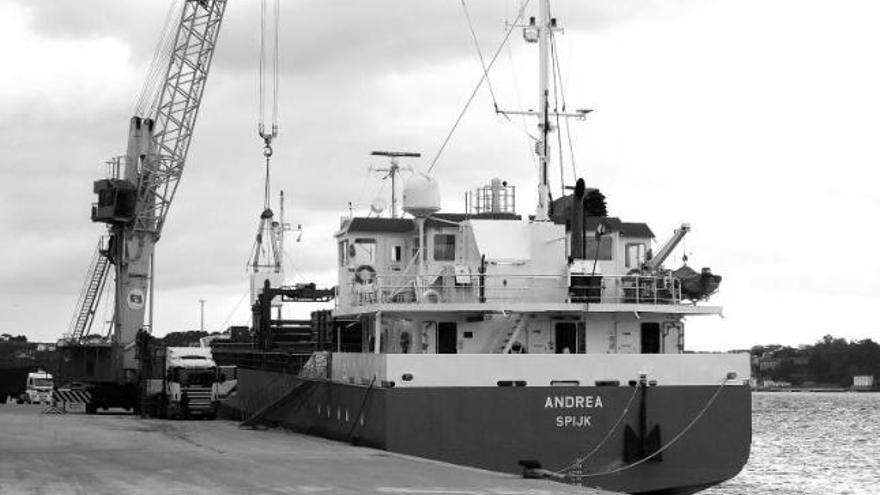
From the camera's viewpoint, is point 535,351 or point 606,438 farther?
point 535,351

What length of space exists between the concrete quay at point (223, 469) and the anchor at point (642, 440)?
5.19m

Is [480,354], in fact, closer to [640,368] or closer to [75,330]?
[640,368]

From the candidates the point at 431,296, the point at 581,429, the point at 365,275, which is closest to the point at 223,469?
the point at 581,429

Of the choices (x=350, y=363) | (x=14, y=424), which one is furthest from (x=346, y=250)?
(x=14, y=424)

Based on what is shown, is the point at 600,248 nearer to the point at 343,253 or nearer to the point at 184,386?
the point at 343,253

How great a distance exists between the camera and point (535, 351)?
108 ft

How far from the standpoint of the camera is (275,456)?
28984 mm

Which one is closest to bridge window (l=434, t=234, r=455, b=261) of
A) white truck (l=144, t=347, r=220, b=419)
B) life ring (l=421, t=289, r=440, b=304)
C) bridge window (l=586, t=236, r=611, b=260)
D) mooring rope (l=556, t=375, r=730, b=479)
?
life ring (l=421, t=289, r=440, b=304)

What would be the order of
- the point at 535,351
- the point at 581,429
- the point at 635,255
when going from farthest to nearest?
the point at 635,255
the point at 535,351
the point at 581,429

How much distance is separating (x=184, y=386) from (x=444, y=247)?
18542 mm

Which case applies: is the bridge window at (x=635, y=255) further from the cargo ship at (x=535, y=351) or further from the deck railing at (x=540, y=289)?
the deck railing at (x=540, y=289)

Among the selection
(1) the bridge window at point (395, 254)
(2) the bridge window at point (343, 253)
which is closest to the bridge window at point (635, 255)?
(1) the bridge window at point (395, 254)

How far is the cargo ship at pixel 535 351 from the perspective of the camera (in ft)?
98.6

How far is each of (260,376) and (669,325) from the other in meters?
20.7
